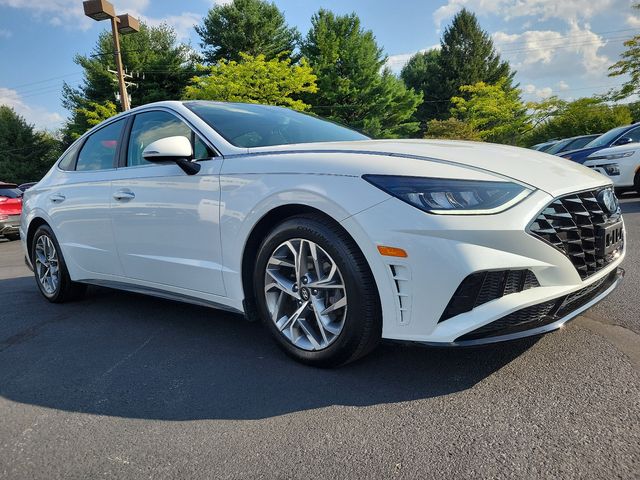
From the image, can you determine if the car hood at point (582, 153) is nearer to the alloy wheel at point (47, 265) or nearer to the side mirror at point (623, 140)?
the side mirror at point (623, 140)

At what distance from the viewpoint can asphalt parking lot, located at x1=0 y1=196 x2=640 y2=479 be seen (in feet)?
5.79

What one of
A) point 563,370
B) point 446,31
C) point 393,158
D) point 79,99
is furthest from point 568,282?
point 446,31

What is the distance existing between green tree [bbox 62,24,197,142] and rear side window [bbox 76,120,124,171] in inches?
1280

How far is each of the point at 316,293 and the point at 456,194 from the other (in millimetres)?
868

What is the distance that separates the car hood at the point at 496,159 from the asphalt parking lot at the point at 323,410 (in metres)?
0.89

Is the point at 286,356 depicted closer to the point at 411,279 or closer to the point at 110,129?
the point at 411,279

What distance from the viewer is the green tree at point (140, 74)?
34.9 metres

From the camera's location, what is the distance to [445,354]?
2.63 meters

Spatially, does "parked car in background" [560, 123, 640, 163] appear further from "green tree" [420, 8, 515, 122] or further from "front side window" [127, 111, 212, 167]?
"green tree" [420, 8, 515, 122]

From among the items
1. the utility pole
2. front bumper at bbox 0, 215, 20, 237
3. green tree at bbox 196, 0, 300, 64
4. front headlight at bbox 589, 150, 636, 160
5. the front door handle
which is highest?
green tree at bbox 196, 0, 300, 64

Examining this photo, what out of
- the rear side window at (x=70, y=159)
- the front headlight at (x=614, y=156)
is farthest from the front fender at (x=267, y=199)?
the front headlight at (x=614, y=156)

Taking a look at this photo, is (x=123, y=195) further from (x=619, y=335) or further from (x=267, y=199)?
(x=619, y=335)

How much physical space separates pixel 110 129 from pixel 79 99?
37.0m

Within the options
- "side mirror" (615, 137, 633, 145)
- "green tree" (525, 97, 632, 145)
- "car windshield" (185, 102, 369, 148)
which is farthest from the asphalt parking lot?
"green tree" (525, 97, 632, 145)
